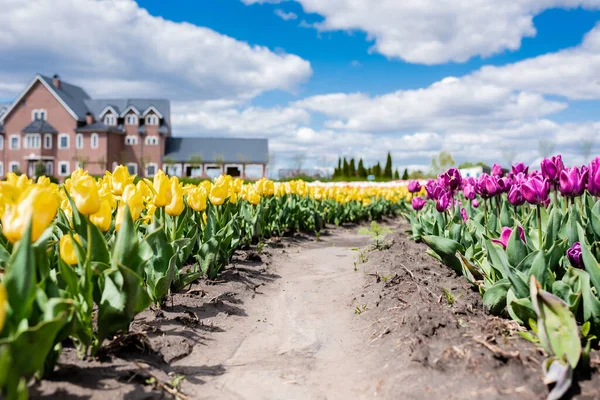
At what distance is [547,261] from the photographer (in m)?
3.15

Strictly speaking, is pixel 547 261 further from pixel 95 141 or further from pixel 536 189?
pixel 95 141

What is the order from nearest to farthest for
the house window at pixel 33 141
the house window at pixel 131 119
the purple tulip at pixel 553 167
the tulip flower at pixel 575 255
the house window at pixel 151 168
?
the tulip flower at pixel 575 255, the purple tulip at pixel 553 167, the house window at pixel 33 141, the house window at pixel 131 119, the house window at pixel 151 168

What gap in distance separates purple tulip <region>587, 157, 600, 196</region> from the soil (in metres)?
1.17

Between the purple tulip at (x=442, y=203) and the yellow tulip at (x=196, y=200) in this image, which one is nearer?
the yellow tulip at (x=196, y=200)

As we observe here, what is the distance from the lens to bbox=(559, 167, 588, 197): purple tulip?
3.59 m

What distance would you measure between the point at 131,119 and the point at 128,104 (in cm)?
209

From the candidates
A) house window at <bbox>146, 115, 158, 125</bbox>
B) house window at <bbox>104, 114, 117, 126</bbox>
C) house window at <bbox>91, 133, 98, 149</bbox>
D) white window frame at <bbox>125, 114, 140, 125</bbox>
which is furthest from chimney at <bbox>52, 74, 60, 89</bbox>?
house window at <bbox>146, 115, 158, 125</bbox>

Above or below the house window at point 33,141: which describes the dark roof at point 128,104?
above

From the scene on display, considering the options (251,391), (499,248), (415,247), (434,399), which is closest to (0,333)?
(251,391)

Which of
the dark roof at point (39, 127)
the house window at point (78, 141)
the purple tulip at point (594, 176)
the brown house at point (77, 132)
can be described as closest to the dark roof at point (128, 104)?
the brown house at point (77, 132)

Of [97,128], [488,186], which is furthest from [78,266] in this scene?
[97,128]

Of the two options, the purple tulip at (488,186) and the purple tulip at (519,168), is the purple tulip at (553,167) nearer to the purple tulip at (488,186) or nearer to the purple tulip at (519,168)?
the purple tulip at (488,186)

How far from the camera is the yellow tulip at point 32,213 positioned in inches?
85.7

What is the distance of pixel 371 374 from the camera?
3.25m
